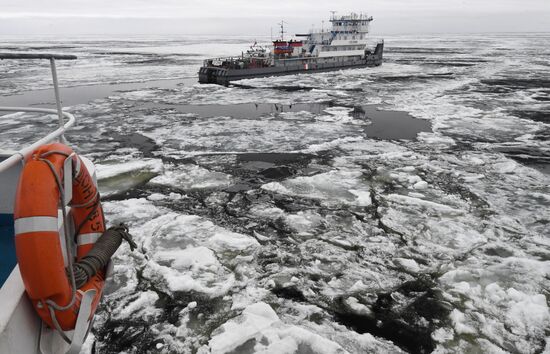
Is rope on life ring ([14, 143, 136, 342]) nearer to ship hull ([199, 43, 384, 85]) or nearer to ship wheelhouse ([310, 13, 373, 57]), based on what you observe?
ship hull ([199, 43, 384, 85])

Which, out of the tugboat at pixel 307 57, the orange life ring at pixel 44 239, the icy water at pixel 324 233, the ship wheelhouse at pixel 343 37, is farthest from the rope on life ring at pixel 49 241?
the ship wheelhouse at pixel 343 37

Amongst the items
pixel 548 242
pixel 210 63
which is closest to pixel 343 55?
pixel 210 63

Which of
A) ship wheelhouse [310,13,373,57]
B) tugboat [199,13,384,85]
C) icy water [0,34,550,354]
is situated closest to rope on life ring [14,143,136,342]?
icy water [0,34,550,354]

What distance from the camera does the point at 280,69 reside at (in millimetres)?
26453

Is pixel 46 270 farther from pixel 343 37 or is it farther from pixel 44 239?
pixel 343 37

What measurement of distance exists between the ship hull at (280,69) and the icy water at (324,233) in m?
12.4

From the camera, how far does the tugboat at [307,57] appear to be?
944 inches

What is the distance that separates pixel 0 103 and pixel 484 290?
62.1ft

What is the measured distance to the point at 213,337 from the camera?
3.18 m

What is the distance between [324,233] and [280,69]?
2320cm

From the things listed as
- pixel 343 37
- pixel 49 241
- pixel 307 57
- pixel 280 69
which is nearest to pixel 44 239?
pixel 49 241

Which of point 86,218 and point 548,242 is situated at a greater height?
point 86,218

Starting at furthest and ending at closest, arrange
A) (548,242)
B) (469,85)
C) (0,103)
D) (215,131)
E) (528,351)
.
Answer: (469,85) < (0,103) < (215,131) < (548,242) < (528,351)

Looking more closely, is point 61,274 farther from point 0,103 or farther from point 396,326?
point 0,103
